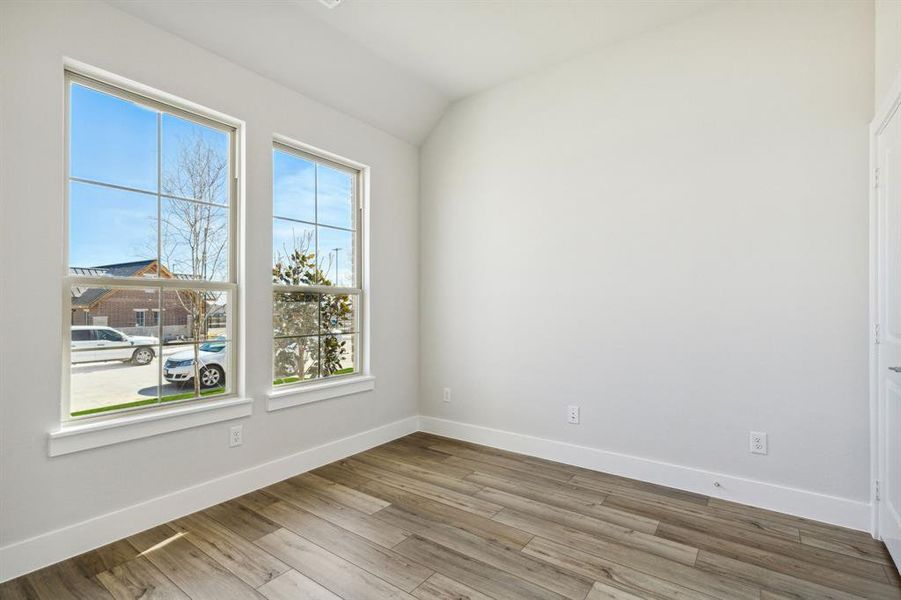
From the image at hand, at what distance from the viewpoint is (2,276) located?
76.7 inches

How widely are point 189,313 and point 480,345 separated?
216 cm

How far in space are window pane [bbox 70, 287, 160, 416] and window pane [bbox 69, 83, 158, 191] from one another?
1.98ft

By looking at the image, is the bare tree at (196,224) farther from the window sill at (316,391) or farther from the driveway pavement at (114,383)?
the window sill at (316,391)

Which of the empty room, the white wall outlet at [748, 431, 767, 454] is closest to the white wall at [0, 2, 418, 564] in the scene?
the empty room

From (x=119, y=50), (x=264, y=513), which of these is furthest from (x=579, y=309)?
(x=119, y=50)

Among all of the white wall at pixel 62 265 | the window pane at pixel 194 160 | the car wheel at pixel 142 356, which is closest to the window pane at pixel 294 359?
the white wall at pixel 62 265

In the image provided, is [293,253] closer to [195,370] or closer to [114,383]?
[195,370]

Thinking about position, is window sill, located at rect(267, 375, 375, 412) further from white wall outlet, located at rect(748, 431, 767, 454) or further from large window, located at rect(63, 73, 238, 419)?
white wall outlet, located at rect(748, 431, 767, 454)

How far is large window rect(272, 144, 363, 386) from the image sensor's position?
3.16 m

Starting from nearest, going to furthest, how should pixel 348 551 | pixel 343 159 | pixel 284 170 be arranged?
1. pixel 348 551
2. pixel 284 170
3. pixel 343 159

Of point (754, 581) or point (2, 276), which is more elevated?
point (2, 276)

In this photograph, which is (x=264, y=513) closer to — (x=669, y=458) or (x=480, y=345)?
(x=480, y=345)

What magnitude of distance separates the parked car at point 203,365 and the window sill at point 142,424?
0.14 m

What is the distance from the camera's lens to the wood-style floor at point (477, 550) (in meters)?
1.88
